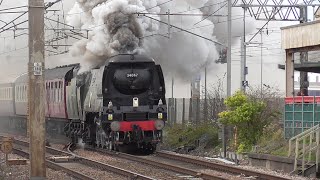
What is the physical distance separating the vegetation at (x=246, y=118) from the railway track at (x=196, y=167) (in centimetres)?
238

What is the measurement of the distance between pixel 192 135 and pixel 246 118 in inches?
201

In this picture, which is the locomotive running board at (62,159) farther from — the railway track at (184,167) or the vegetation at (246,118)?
the vegetation at (246,118)

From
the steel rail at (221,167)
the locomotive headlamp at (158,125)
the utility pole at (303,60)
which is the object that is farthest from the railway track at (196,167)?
the utility pole at (303,60)

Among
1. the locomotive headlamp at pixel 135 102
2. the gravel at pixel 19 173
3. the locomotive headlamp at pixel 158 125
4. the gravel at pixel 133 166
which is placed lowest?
the gravel at pixel 133 166

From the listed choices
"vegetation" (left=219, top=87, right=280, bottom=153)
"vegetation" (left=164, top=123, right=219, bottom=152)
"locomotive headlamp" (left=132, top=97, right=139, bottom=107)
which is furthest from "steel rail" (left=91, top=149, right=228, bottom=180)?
"vegetation" (left=164, top=123, right=219, bottom=152)

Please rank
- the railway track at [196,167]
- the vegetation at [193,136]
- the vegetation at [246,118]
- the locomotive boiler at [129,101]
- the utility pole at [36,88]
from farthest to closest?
the vegetation at [193,136] < the vegetation at [246,118] < the locomotive boiler at [129,101] < the railway track at [196,167] < the utility pole at [36,88]

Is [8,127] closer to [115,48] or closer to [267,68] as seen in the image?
[115,48]

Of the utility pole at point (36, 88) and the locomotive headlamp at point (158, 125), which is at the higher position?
the utility pole at point (36, 88)

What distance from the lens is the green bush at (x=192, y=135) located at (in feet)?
74.9

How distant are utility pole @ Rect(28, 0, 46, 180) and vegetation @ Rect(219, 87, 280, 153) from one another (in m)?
10.0

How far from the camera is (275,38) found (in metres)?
57.3

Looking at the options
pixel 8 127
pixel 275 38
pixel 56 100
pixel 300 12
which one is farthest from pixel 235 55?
pixel 56 100

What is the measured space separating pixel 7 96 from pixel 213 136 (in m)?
18.5

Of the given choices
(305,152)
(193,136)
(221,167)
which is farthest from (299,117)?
(193,136)
